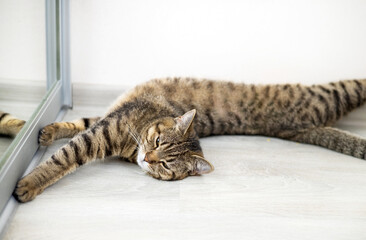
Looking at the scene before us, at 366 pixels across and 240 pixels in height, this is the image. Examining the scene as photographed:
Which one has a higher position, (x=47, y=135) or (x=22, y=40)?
(x=22, y=40)

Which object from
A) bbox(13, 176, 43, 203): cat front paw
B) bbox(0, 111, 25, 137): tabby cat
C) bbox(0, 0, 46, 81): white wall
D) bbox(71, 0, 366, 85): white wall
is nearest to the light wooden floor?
bbox(13, 176, 43, 203): cat front paw

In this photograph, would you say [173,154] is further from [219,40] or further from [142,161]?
[219,40]

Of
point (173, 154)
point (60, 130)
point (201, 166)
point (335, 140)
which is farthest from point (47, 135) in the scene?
point (335, 140)

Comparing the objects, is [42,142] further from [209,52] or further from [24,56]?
[209,52]

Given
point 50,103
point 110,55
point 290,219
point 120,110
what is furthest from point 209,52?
point 290,219

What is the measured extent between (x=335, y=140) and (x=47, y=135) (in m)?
1.52

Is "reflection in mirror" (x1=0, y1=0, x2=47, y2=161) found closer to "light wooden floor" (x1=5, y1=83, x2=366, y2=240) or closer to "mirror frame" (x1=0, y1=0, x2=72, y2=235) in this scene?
"mirror frame" (x1=0, y1=0, x2=72, y2=235)

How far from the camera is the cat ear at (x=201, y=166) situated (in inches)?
79.5

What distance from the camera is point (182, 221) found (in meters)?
1.77

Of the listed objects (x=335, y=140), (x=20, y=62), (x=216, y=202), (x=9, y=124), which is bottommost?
(x=216, y=202)

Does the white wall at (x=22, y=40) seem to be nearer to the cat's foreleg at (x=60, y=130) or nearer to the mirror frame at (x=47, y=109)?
the mirror frame at (x=47, y=109)

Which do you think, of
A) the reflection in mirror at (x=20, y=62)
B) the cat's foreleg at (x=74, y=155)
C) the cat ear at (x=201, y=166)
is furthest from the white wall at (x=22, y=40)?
the cat ear at (x=201, y=166)

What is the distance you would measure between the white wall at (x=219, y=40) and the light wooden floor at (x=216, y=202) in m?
0.61

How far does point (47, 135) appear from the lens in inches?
86.0
